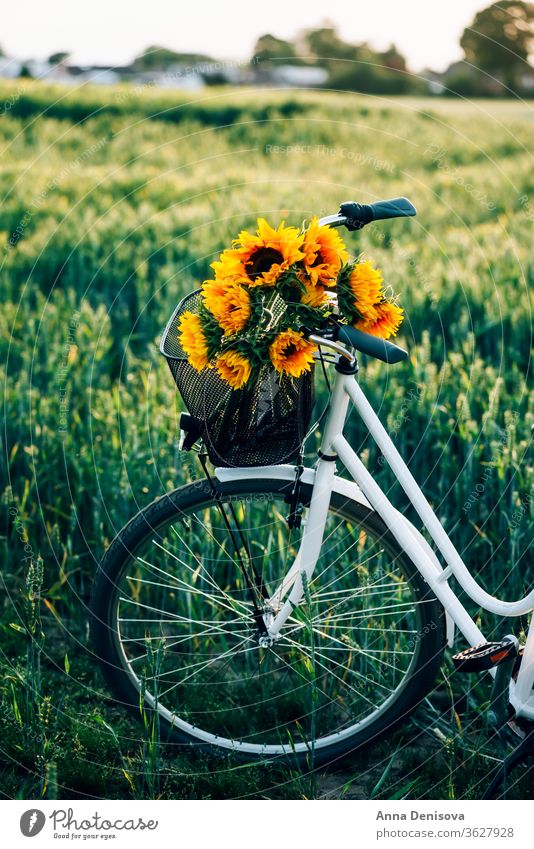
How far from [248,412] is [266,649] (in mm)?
942

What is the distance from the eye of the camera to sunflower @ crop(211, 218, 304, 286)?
2018 mm

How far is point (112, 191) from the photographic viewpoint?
7.97 m

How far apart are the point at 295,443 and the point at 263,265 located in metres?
0.46

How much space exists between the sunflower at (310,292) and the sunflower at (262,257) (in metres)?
0.06

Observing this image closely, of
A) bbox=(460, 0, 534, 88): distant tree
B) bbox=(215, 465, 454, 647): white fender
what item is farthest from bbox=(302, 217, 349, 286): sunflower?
bbox=(460, 0, 534, 88): distant tree

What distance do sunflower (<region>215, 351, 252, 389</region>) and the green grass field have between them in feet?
2.36

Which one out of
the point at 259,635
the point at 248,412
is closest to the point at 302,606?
the point at 259,635

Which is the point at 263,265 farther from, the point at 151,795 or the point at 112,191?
the point at 112,191

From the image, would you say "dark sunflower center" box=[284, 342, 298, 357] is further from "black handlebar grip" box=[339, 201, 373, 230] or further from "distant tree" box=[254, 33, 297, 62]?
"distant tree" box=[254, 33, 297, 62]

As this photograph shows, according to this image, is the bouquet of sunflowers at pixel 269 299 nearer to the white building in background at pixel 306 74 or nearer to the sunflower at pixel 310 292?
the sunflower at pixel 310 292

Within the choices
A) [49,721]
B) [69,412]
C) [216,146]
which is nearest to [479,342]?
[69,412]

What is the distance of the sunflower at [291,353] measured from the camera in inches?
79.9

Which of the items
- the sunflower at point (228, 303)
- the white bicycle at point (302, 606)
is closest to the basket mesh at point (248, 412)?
the white bicycle at point (302, 606)

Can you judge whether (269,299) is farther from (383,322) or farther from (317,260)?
(383,322)
